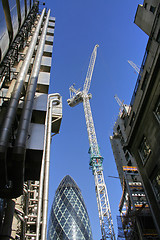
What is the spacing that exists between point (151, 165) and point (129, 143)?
5231 mm

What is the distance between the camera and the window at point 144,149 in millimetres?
19652

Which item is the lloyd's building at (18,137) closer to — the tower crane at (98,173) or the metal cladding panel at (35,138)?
the metal cladding panel at (35,138)

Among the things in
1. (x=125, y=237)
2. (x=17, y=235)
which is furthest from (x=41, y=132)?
(x=125, y=237)

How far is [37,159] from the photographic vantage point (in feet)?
32.5

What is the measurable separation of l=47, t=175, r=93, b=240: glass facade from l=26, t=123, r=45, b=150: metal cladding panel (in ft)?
430

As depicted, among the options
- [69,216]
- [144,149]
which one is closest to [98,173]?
[144,149]

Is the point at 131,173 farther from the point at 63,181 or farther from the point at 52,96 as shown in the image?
the point at 63,181

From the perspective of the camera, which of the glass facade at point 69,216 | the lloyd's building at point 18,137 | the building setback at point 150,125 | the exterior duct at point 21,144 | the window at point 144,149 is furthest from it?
the glass facade at point 69,216

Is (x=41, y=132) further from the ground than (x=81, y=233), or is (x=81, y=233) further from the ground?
(x=81, y=233)

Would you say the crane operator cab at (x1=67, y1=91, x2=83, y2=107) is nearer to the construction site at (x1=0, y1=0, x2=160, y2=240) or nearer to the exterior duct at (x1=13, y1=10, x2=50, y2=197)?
the construction site at (x1=0, y1=0, x2=160, y2=240)

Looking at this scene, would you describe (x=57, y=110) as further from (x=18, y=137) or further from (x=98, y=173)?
(x=98, y=173)

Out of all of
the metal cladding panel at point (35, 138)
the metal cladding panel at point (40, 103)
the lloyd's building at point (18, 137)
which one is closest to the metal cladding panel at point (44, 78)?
the lloyd's building at point (18, 137)

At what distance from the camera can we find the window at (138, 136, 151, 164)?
64.5 feet

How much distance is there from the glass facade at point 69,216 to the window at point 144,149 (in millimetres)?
120846
